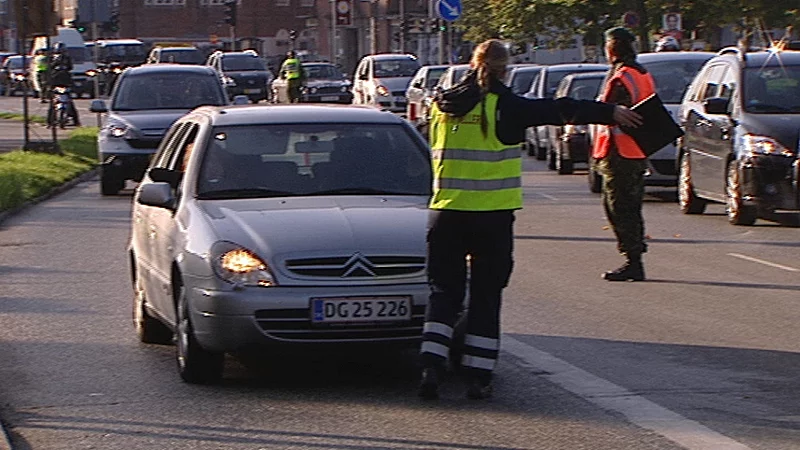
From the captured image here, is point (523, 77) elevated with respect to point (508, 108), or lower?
lower

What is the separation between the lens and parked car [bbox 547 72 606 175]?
25.5 m

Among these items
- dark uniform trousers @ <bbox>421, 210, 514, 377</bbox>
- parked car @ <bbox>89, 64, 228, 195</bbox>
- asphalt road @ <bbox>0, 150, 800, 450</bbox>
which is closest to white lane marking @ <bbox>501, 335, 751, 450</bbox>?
asphalt road @ <bbox>0, 150, 800, 450</bbox>

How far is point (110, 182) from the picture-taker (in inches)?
912

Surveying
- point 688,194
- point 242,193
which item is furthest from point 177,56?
point 242,193

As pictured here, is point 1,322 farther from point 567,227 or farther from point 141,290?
point 567,227

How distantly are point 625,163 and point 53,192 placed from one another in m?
12.9

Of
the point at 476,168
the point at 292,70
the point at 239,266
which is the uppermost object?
the point at 476,168

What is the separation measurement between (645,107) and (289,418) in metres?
3.92

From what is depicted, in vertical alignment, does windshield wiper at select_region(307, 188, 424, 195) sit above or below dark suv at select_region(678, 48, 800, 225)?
above

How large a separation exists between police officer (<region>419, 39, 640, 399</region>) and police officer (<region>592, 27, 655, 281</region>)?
16.2 feet

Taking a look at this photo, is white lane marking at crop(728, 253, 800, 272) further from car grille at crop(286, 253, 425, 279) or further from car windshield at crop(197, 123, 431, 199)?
car grille at crop(286, 253, 425, 279)

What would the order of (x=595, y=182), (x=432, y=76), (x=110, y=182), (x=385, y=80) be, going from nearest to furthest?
(x=595, y=182) < (x=110, y=182) < (x=432, y=76) < (x=385, y=80)

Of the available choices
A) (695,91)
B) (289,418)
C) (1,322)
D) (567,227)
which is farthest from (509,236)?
(695,91)

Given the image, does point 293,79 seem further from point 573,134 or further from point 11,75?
point 11,75
